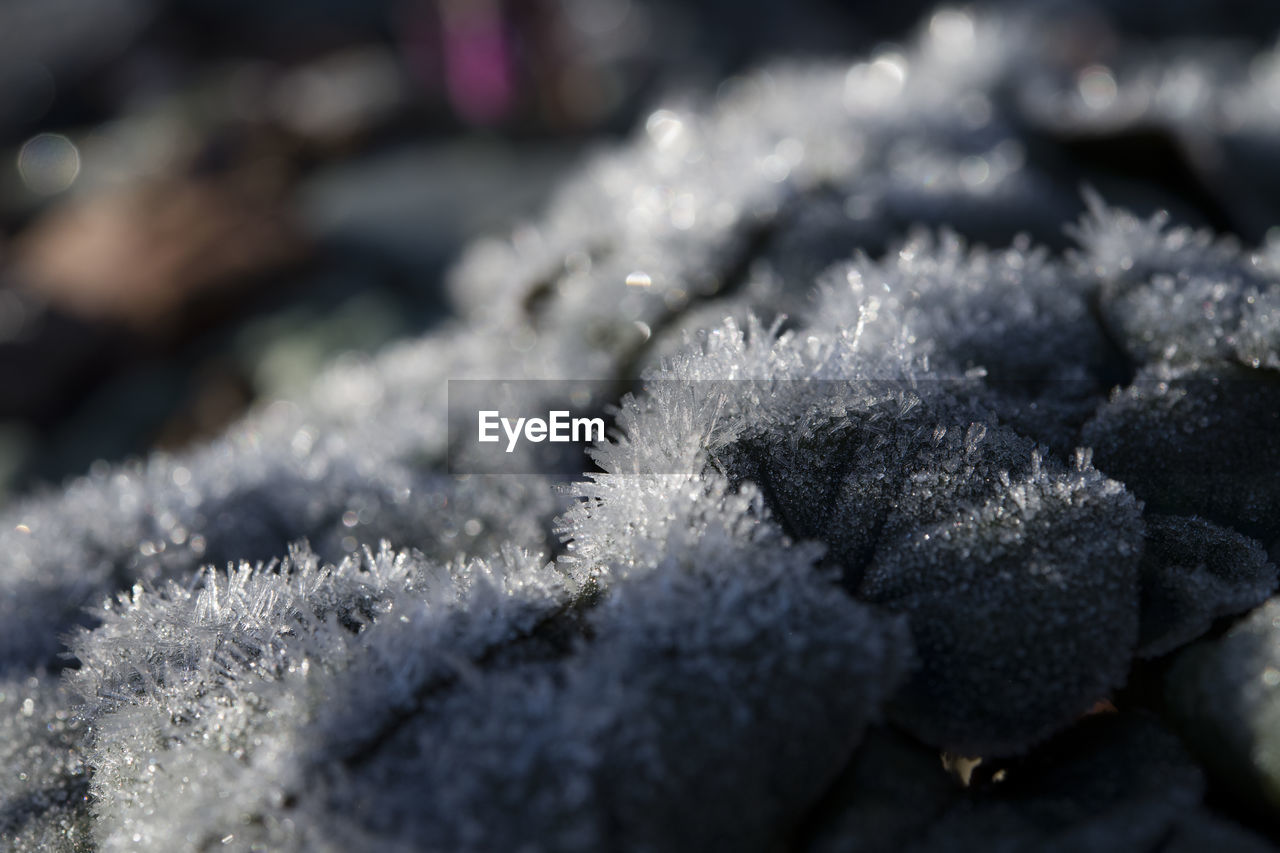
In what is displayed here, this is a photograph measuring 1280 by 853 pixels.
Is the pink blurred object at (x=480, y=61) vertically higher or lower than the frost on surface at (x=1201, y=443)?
higher

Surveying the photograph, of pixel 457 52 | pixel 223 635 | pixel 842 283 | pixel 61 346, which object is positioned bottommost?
pixel 61 346

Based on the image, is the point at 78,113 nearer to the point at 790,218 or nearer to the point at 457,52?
the point at 457,52

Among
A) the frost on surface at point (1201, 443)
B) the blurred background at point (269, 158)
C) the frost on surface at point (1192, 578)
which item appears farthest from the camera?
the blurred background at point (269, 158)

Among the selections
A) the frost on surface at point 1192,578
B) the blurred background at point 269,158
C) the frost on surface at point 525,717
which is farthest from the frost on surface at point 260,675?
the blurred background at point 269,158

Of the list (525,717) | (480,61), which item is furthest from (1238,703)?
(480,61)

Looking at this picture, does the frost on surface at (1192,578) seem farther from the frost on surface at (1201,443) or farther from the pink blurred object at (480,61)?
the pink blurred object at (480,61)

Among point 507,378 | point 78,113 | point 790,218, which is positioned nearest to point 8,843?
point 507,378

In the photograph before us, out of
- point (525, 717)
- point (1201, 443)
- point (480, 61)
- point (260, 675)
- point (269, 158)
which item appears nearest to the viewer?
point (525, 717)

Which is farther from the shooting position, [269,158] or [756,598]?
[269,158]

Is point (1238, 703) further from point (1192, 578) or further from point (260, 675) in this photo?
point (260, 675)
